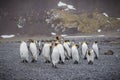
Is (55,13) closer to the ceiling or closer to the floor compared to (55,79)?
closer to the floor

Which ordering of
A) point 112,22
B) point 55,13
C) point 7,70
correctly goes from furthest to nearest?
point 55,13, point 112,22, point 7,70

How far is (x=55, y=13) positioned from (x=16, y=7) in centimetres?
1629

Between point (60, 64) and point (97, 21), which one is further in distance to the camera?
point (97, 21)

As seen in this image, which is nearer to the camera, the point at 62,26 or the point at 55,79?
the point at 55,79

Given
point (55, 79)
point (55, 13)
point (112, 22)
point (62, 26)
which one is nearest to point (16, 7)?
point (55, 13)

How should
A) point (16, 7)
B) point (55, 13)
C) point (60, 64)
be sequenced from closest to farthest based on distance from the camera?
1. point (60, 64)
2. point (55, 13)
3. point (16, 7)

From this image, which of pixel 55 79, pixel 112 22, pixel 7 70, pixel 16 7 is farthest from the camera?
pixel 16 7

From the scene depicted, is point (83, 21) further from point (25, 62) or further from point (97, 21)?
point (25, 62)

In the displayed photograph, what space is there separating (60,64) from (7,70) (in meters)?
3.27

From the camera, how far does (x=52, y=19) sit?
76.0 meters

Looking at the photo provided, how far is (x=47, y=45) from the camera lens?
57.4ft

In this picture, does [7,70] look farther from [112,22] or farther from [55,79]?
[112,22]

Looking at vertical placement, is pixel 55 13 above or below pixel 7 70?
below

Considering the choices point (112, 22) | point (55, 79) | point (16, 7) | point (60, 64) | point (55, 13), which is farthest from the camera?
point (16, 7)
